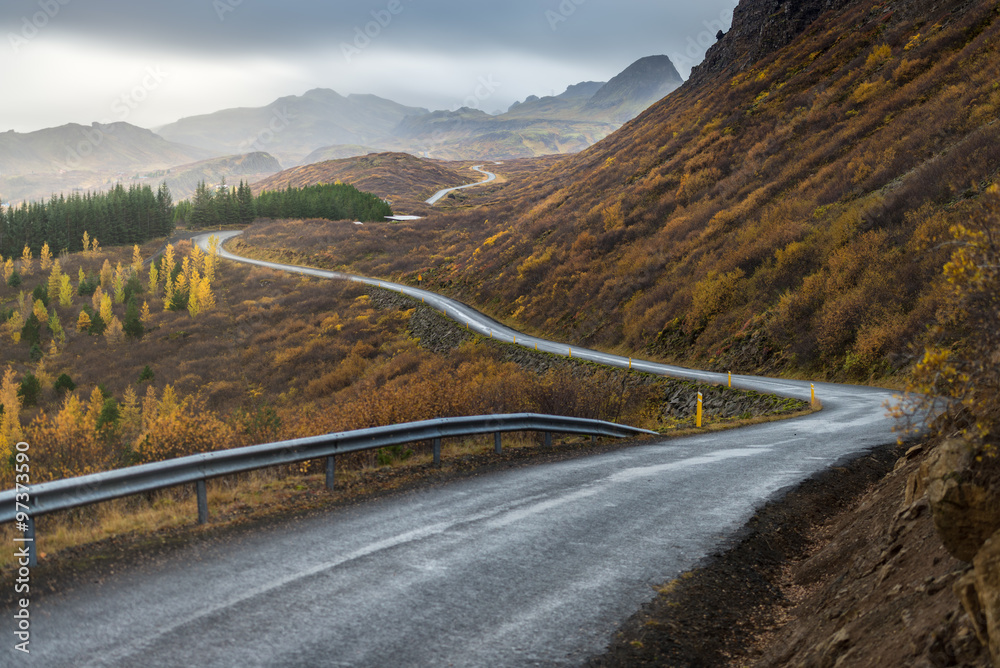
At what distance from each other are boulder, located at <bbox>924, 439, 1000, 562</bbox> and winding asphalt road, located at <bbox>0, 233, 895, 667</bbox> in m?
2.33

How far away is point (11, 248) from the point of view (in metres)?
112

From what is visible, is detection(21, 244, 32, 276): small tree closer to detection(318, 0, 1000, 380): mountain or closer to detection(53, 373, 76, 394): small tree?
detection(53, 373, 76, 394): small tree

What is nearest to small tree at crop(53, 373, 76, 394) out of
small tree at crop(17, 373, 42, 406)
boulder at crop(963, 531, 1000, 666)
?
small tree at crop(17, 373, 42, 406)

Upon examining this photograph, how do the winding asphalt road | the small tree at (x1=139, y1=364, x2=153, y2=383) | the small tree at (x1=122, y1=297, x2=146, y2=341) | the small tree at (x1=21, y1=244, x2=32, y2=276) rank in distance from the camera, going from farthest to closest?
the small tree at (x1=21, y1=244, x2=32, y2=276), the small tree at (x1=122, y1=297, x2=146, y2=341), the small tree at (x1=139, y1=364, x2=153, y2=383), the winding asphalt road

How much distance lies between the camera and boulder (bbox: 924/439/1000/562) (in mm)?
3496

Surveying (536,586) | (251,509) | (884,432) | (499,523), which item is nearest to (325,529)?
(251,509)

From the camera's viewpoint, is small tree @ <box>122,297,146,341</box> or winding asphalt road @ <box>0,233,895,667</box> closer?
winding asphalt road @ <box>0,233,895,667</box>

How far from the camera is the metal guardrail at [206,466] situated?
5785 millimetres

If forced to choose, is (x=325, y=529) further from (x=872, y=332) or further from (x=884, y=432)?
(x=872, y=332)

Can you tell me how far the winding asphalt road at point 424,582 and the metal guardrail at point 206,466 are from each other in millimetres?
944

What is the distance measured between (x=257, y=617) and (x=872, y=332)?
22.4 metres

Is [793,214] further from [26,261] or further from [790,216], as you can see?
[26,261]

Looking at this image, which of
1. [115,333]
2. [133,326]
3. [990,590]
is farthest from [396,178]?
[990,590]

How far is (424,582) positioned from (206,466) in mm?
3256
